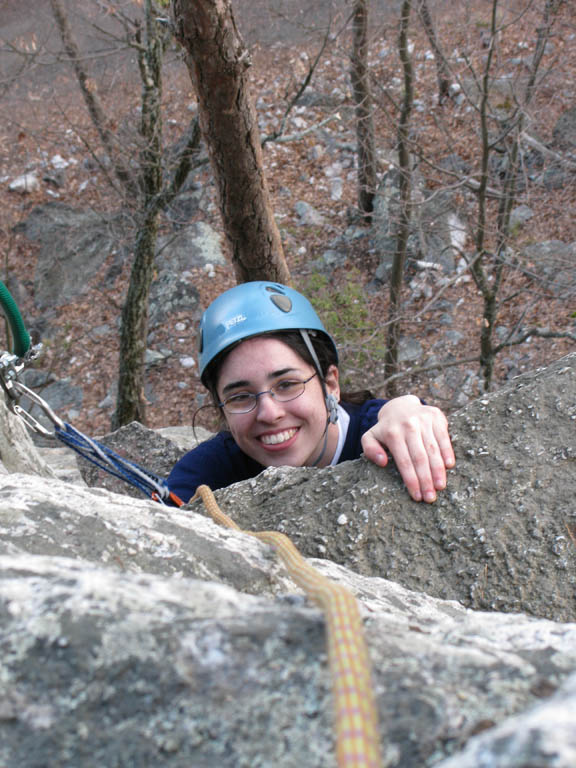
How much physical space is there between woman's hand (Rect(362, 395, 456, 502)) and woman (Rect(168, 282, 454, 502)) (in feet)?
→ 1.86

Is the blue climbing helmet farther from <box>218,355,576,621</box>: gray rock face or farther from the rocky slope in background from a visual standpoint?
the rocky slope in background

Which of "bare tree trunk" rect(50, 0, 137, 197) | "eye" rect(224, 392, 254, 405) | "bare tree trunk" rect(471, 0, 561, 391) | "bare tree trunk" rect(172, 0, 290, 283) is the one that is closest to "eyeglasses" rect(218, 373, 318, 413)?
"eye" rect(224, 392, 254, 405)

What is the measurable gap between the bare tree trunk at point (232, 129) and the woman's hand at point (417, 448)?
2.26 meters

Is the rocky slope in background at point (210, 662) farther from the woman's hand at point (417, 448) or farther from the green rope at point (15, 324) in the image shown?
the green rope at point (15, 324)

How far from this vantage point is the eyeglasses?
254cm

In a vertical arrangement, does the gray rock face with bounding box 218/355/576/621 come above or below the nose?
below

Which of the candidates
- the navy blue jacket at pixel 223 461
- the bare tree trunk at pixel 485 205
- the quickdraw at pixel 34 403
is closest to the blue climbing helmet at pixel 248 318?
the navy blue jacket at pixel 223 461

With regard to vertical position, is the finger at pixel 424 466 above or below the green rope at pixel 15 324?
below

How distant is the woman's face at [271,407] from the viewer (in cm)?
253

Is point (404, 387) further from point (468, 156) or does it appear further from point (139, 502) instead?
point (139, 502)

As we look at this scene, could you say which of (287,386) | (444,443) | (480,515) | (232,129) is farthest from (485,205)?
(480,515)

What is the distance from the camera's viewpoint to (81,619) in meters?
0.89

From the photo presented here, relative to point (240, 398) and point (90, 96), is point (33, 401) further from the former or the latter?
point (90, 96)

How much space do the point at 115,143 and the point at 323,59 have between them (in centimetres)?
803
